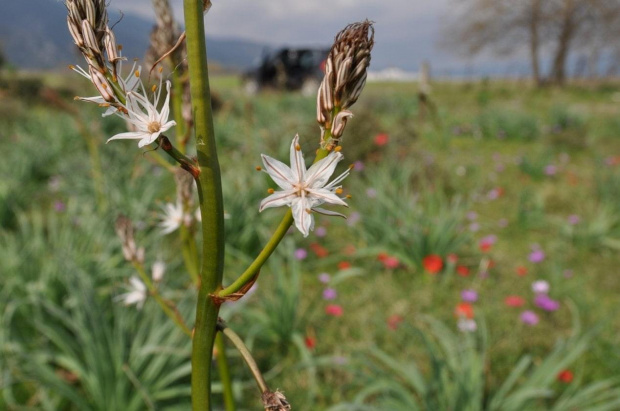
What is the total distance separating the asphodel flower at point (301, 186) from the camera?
1.79 ft

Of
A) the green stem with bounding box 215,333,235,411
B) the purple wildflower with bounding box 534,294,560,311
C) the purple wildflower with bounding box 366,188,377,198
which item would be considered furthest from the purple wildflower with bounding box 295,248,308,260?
the green stem with bounding box 215,333,235,411

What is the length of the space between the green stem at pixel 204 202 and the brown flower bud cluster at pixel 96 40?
0.10m

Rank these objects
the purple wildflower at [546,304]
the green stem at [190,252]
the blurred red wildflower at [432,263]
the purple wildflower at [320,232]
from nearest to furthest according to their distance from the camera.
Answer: the green stem at [190,252] < the purple wildflower at [546,304] < the blurred red wildflower at [432,263] < the purple wildflower at [320,232]

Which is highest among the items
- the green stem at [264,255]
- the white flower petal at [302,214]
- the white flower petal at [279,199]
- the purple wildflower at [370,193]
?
the white flower petal at [279,199]

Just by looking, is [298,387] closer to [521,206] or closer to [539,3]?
[521,206]

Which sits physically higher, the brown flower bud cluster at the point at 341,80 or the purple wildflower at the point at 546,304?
the brown flower bud cluster at the point at 341,80

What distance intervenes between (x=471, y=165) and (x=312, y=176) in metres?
5.70

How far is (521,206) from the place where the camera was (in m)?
4.25

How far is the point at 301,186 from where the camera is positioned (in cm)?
58

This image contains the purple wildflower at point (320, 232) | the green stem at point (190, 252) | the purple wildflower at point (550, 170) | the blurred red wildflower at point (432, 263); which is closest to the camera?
the green stem at point (190, 252)

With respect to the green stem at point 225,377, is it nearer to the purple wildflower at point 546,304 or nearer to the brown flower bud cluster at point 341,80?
the brown flower bud cluster at point 341,80

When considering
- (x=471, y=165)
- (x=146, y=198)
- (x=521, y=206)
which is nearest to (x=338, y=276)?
(x=146, y=198)

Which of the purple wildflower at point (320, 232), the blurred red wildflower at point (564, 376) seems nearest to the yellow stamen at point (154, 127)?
the blurred red wildflower at point (564, 376)

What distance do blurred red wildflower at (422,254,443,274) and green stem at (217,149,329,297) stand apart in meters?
2.80
